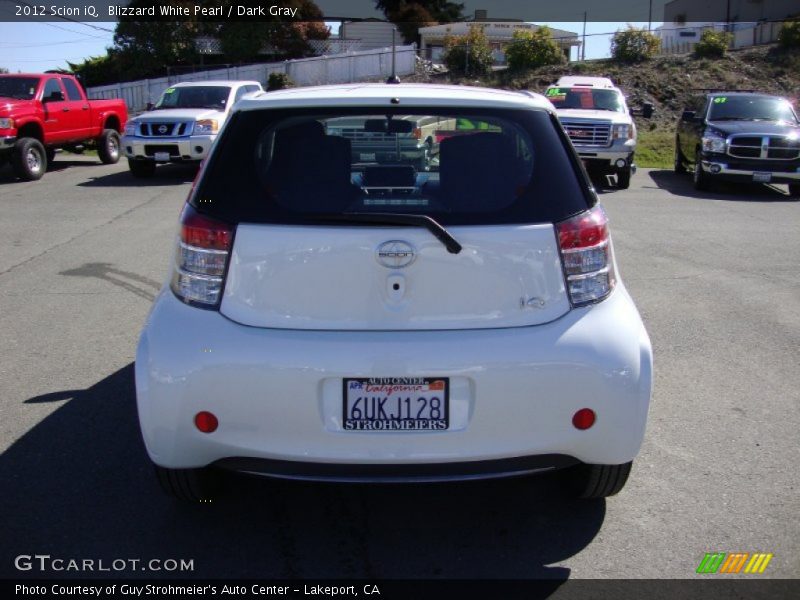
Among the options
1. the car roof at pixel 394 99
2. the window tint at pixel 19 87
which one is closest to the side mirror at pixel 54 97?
the window tint at pixel 19 87

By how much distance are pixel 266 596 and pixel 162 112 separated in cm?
1531

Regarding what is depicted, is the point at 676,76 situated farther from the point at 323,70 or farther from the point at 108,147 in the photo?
the point at 108,147

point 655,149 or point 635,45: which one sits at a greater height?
point 635,45

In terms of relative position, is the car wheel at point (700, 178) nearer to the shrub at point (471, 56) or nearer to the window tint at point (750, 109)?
the window tint at point (750, 109)

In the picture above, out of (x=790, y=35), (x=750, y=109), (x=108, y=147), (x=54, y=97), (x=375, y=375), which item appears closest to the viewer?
(x=375, y=375)

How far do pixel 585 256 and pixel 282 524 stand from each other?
1.73 m

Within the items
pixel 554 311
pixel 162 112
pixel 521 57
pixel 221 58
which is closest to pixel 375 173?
pixel 554 311

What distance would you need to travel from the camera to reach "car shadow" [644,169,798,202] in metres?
15.3

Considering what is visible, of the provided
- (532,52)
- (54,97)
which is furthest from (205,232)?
(532,52)

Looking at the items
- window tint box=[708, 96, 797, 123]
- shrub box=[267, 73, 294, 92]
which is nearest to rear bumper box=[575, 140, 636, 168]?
window tint box=[708, 96, 797, 123]

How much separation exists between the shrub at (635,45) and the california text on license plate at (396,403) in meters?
37.5

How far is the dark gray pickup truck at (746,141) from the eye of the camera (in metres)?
15.3

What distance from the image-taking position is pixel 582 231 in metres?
3.45

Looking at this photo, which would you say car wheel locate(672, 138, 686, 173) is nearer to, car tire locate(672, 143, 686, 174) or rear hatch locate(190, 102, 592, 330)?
car tire locate(672, 143, 686, 174)
